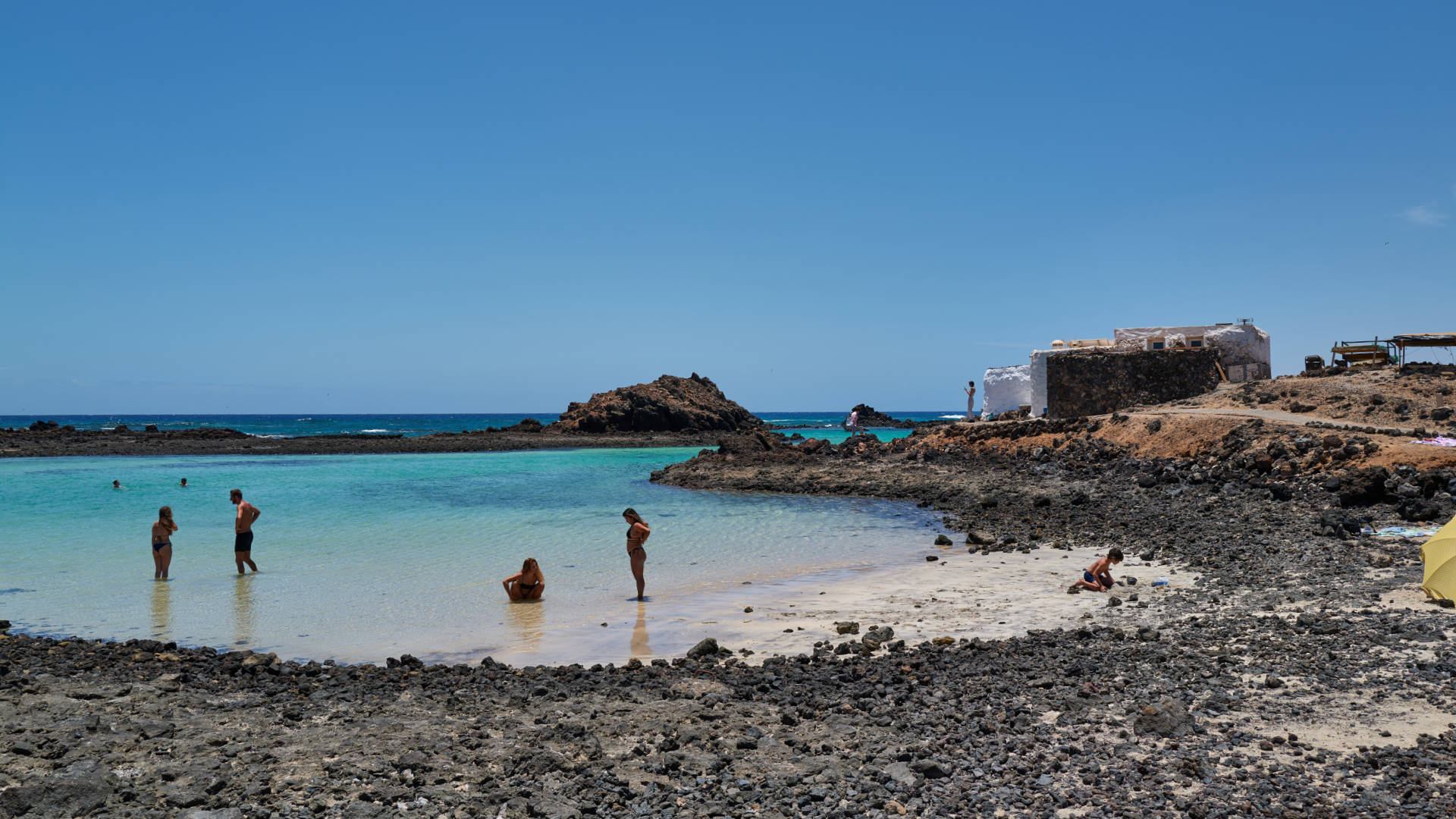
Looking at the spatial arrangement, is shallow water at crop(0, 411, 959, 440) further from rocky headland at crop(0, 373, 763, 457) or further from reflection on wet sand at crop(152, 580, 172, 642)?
reflection on wet sand at crop(152, 580, 172, 642)

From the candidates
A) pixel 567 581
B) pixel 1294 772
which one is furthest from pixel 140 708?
pixel 1294 772

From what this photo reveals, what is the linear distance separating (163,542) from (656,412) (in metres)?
51.2

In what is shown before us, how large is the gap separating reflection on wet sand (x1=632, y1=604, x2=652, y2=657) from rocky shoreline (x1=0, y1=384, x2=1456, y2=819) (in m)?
0.86

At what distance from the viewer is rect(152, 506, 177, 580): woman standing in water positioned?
42.9 feet

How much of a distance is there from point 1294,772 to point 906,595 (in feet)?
Answer: 21.7

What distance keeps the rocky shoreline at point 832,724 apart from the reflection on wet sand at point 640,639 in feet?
2.81

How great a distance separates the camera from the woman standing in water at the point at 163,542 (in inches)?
515

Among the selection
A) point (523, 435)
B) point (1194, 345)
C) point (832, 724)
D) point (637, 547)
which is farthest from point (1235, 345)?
point (523, 435)

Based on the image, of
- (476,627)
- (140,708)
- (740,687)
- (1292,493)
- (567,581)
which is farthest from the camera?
(1292,493)

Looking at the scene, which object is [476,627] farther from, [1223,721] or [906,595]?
[1223,721]

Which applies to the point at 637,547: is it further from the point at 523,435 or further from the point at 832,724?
the point at 523,435

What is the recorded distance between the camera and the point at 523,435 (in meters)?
63.6

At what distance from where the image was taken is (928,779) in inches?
199

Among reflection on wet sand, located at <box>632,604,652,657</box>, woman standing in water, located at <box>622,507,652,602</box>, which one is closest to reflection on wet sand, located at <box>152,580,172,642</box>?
reflection on wet sand, located at <box>632,604,652,657</box>
